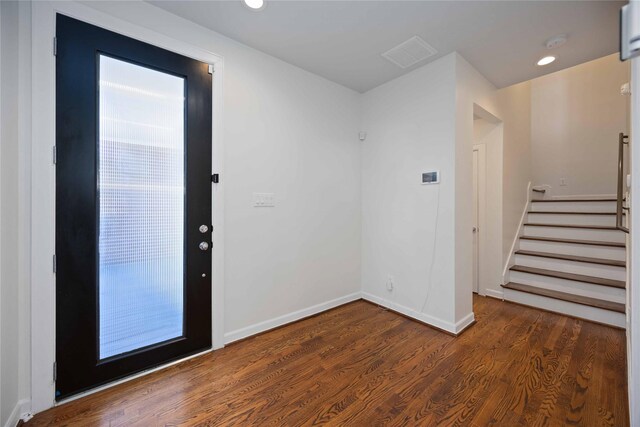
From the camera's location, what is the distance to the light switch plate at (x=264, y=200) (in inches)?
97.0

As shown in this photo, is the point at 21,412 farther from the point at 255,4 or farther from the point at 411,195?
the point at 411,195

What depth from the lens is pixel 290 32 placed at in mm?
2201

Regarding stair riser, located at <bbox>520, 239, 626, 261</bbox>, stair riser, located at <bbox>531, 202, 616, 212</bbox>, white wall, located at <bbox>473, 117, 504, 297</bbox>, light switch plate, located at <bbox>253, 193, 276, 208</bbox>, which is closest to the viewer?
light switch plate, located at <bbox>253, 193, 276, 208</bbox>

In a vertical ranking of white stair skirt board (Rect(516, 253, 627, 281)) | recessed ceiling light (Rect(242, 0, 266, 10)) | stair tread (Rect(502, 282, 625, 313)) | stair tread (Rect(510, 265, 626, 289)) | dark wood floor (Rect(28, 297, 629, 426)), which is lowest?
dark wood floor (Rect(28, 297, 629, 426))

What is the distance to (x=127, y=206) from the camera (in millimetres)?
1828

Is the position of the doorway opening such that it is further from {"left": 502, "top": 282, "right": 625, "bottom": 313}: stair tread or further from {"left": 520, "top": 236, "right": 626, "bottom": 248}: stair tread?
{"left": 520, "top": 236, "right": 626, "bottom": 248}: stair tread

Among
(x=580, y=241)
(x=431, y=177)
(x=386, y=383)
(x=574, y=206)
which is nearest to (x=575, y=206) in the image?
(x=574, y=206)

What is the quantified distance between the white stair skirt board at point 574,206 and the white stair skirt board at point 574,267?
1.18 meters

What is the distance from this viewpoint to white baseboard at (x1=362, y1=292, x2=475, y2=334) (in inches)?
99.3

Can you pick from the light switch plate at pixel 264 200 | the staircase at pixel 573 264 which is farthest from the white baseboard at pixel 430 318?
the light switch plate at pixel 264 200

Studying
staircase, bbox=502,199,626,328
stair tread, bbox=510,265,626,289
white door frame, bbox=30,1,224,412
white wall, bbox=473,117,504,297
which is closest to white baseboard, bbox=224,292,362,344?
white door frame, bbox=30,1,224,412

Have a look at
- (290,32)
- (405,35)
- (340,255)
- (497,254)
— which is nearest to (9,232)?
(290,32)

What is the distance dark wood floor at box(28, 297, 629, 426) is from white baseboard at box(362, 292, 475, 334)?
0.09 meters

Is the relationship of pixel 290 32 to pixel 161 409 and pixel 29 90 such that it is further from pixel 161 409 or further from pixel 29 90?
pixel 161 409
